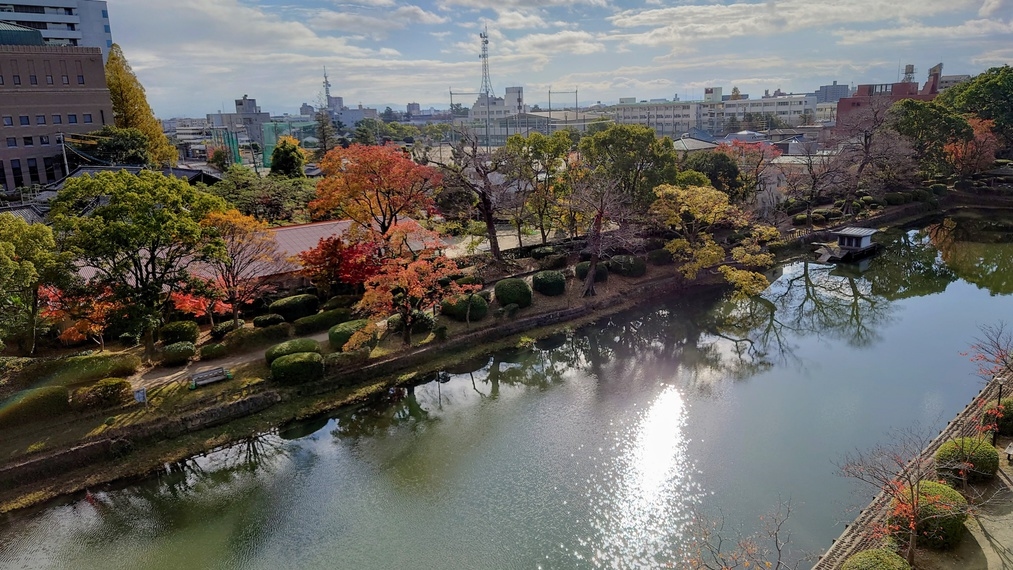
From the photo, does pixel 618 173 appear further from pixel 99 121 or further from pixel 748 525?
pixel 99 121

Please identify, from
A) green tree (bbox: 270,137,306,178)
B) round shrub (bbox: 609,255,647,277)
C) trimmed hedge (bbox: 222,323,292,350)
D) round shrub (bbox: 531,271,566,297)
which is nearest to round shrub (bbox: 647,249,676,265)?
round shrub (bbox: 609,255,647,277)

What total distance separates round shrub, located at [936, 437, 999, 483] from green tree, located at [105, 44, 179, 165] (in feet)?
141

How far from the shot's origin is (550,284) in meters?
21.2

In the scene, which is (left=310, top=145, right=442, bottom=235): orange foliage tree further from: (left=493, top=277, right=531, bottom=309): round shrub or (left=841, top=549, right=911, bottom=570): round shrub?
(left=841, top=549, right=911, bottom=570): round shrub

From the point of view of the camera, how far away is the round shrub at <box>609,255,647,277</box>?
23250mm

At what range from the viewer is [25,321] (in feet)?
45.4

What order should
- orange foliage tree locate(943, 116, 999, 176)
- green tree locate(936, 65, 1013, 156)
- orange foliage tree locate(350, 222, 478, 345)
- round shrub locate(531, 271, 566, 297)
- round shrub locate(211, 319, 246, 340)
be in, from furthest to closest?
1. green tree locate(936, 65, 1013, 156)
2. orange foliage tree locate(943, 116, 999, 176)
3. round shrub locate(531, 271, 566, 297)
4. round shrub locate(211, 319, 246, 340)
5. orange foliage tree locate(350, 222, 478, 345)

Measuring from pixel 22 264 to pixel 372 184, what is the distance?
10.5 metres

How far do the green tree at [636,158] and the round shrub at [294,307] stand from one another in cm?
1320

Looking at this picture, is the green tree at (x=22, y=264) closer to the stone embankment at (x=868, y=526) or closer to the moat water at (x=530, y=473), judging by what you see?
A: the moat water at (x=530, y=473)

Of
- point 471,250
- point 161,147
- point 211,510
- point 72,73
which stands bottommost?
point 211,510

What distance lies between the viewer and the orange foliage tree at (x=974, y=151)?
3659 centimetres

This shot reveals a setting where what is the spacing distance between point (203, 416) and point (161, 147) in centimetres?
3170

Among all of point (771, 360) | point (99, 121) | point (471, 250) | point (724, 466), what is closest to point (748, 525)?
point (724, 466)
